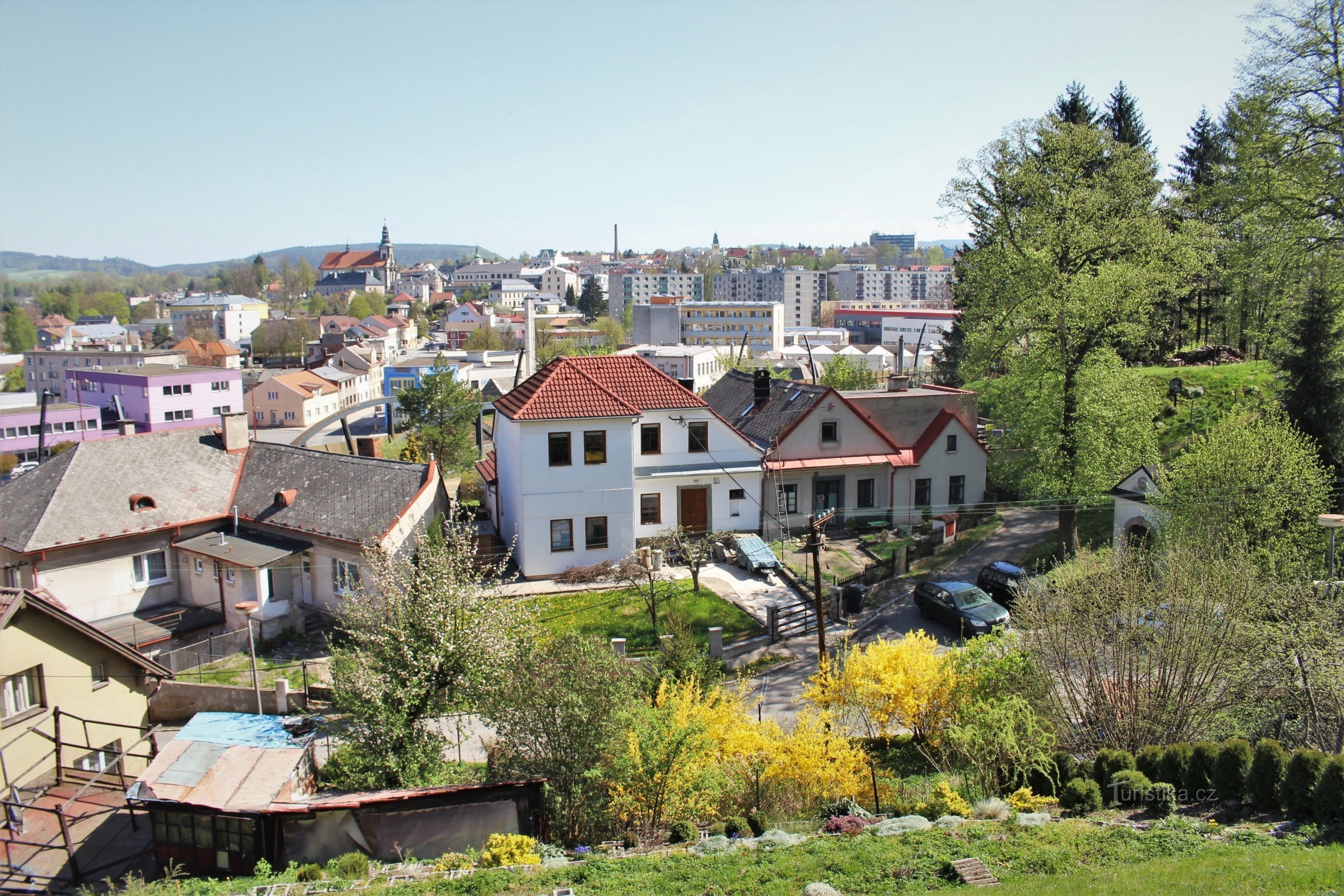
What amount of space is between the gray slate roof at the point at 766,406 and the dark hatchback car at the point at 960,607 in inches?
353

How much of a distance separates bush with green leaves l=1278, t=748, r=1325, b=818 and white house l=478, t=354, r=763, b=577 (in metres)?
18.7

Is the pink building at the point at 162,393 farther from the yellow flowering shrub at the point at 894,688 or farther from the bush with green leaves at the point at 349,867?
the yellow flowering shrub at the point at 894,688

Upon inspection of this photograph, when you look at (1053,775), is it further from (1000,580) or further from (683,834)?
(1000,580)

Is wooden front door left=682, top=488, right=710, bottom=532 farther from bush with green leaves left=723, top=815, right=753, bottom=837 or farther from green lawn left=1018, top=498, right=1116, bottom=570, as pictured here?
bush with green leaves left=723, top=815, right=753, bottom=837

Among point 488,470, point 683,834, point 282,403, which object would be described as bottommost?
point 683,834

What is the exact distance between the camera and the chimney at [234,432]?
2856 cm

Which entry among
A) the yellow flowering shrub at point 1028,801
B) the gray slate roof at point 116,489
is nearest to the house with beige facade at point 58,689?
the gray slate roof at point 116,489

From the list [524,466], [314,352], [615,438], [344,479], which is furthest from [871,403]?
[314,352]

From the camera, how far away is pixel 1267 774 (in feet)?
42.0

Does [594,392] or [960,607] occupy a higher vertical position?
[594,392]

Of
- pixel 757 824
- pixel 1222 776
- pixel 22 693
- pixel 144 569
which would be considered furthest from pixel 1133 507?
pixel 144 569

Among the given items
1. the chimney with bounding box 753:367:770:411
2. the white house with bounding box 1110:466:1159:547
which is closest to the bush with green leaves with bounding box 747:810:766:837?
the white house with bounding box 1110:466:1159:547

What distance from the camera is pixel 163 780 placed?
14.7m

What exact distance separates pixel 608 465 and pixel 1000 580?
12301 mm
